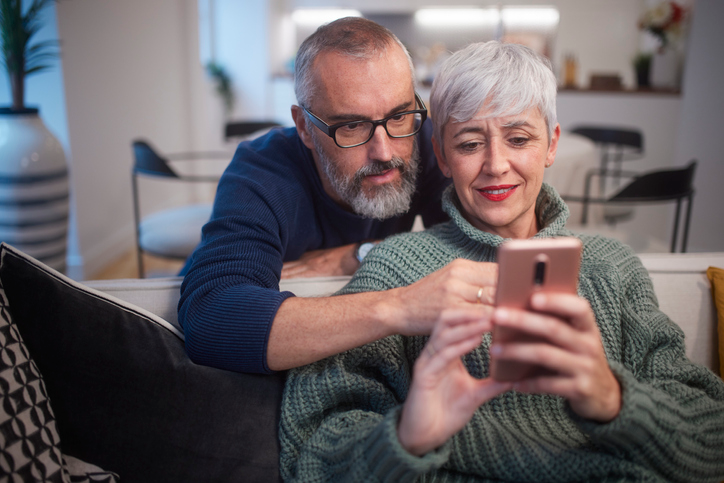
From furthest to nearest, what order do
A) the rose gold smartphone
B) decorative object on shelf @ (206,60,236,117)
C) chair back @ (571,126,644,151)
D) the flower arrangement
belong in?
1. decorative object on shelf @ (206,60,236,117)
2. the flower arrangement
3. chair back @ (571,126,644,151)
4. the rose gold smartphone

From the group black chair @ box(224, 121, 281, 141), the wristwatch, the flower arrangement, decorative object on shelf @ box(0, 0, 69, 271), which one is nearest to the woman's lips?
the wristwatch

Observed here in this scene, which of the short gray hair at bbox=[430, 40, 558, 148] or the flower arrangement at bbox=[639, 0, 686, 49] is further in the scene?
the flower arrangement at bbox=[639, 0, 686, 49]

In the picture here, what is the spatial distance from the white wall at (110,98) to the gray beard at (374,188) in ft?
8.00

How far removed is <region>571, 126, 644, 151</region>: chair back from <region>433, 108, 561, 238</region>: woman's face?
296 centimetres

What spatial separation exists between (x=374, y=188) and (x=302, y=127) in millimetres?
283

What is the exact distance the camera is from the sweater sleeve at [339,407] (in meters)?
0.92

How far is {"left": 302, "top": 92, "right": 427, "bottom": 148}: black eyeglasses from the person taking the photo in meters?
1.26

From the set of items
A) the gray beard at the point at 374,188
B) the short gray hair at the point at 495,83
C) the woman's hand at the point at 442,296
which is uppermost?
the short gray hair at the point at 495,83

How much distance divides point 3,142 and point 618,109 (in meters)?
4.33

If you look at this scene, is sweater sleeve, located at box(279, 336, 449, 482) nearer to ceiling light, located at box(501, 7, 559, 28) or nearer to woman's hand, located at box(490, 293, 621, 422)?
woman's hand, located at box(490, 293, 621, 422)

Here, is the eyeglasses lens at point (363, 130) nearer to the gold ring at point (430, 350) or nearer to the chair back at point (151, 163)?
the gold ring at point (430, 350)

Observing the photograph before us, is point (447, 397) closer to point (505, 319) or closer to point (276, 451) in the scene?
point (505, 319)

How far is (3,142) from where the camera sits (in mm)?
2381

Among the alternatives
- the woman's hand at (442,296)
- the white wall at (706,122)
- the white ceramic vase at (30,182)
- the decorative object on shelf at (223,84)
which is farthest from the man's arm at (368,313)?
the decorative object on shelf at (223,84)
